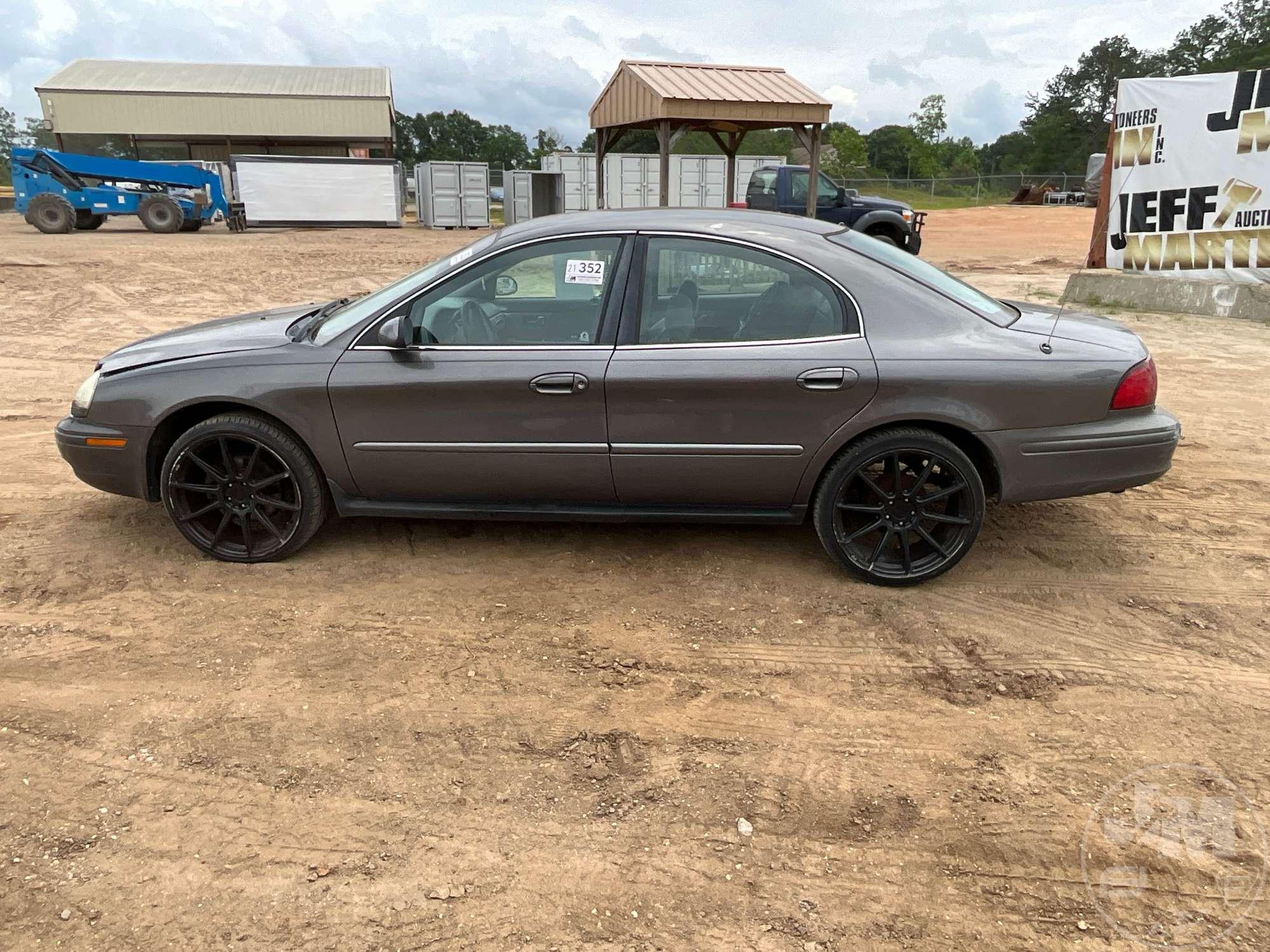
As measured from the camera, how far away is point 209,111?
43625 millimetres

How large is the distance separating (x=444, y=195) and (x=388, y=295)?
88.8 feet

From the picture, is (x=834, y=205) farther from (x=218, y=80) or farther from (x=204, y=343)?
(x=218, y=80)

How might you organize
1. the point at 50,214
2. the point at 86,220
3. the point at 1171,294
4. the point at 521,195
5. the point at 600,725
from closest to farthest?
the point at 600,725, the point at 1171,294, the point at 50,214, the point at 86,220, the point at 521,195

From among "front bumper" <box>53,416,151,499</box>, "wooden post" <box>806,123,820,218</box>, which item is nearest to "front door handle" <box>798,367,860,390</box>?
"front bumper" <box>53,416,151,499</box>

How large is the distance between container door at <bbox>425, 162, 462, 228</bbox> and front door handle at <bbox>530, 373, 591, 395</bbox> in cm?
2741

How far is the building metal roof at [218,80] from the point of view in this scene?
43.1 meters

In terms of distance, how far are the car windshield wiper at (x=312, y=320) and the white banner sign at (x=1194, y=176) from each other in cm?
984

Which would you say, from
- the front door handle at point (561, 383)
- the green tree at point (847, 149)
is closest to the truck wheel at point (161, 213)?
the front door handle at point (561, 383)

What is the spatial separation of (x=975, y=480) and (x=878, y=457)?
41 cm

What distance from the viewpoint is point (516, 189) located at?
29234 mm

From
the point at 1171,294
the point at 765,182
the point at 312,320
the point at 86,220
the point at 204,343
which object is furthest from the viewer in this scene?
the point at 86,220

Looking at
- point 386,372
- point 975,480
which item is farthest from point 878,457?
point 386,372

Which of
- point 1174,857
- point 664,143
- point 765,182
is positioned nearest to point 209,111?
point 765,182

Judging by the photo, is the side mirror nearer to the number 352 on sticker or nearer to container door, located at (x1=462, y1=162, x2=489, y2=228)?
the number 352 on sticker
